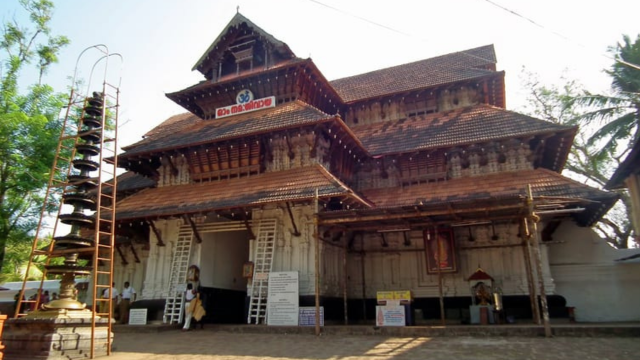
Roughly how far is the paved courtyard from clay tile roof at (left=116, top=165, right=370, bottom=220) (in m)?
3.81

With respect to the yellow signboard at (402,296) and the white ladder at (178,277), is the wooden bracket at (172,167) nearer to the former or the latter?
the white ladder at (178,277)

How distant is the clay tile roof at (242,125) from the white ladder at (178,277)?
3.26 meters

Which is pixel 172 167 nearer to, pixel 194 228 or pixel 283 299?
pixel 194 228

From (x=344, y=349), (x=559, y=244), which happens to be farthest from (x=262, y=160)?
(x=559, y=244)

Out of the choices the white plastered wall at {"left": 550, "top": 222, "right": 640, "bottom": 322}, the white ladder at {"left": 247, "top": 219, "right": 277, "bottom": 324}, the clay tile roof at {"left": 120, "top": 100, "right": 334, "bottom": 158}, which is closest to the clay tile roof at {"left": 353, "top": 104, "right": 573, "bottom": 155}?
the clay tile roof at {"left": 120, "top": 100, "right": 334, "bottom": 158}

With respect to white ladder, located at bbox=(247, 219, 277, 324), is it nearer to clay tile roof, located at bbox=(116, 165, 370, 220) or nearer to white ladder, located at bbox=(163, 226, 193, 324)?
clay tile roof, located at bbox=(116, 165, 370, 220)

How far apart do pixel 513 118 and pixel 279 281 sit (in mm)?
9721

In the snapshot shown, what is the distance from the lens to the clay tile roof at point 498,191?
11883mm

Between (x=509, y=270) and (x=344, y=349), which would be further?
(x=509, y=270)

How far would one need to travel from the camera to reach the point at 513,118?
48.5ft

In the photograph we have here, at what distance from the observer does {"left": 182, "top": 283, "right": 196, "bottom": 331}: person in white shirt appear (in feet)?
40.6

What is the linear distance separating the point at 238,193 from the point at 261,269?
252 centimetres

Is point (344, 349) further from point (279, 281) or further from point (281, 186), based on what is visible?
point (281, 186)

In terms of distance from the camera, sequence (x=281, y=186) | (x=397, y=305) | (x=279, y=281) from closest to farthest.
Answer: (x=397, y=305) → (x=279, y=281) → (x=281, y=186)
